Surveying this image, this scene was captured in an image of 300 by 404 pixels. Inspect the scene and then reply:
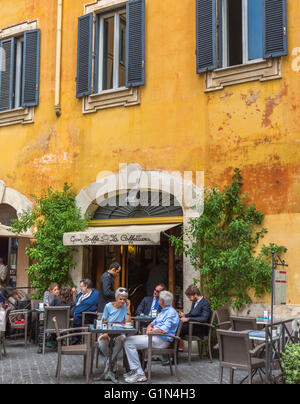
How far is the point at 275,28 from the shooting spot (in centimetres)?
926

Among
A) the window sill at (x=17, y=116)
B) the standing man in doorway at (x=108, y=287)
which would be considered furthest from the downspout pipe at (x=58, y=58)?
the standing man in doorway at (x=108, y=287)

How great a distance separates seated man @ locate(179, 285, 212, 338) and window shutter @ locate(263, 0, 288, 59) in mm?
4207

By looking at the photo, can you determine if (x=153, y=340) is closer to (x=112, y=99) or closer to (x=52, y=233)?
(x=52, y=233)

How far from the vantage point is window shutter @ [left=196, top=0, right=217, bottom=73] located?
9.88 meters

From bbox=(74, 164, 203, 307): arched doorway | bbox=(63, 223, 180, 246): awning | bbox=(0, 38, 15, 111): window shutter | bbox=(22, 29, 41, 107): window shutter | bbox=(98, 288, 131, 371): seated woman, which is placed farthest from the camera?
bbox=(0, 38, 15, 111): window shutter

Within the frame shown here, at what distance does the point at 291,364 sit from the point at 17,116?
29.1 ft

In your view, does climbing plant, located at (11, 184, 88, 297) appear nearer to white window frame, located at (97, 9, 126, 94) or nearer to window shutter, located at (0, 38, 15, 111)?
white window frame, located at (97, 9, 126, 94)

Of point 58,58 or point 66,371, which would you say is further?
point 58,58

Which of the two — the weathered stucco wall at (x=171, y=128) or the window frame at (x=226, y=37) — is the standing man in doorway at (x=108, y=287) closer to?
the weathered stucco wall at (x=171, y=128)

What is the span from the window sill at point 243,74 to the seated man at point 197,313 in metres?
3.70

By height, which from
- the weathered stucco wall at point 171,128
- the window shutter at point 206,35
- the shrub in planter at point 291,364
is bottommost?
the shrub in planter at point 291,364

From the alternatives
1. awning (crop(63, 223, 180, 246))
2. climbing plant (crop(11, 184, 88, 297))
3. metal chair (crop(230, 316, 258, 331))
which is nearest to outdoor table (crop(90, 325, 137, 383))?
metal chair (crop(230, 316, 258, 331))

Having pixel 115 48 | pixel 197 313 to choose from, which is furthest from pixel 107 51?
pixel 197 313

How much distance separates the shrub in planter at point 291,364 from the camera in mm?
6125
